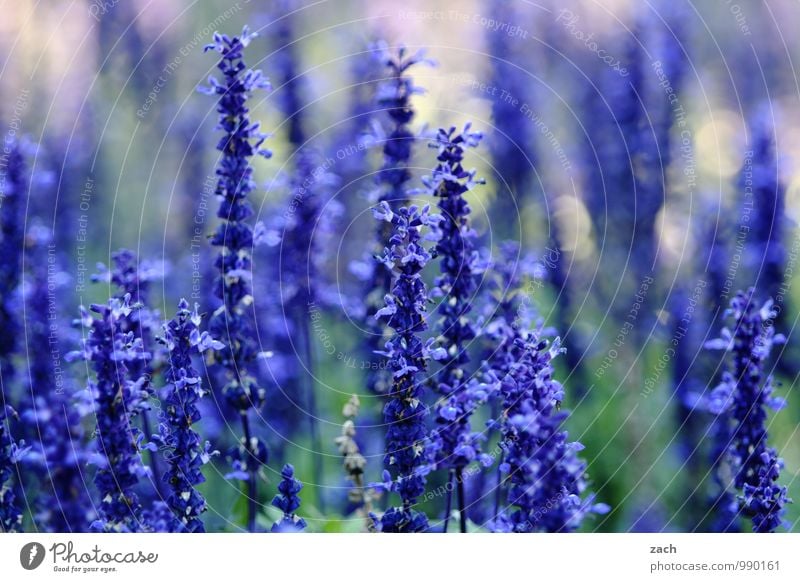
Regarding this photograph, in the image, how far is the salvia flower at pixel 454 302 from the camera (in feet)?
10.2

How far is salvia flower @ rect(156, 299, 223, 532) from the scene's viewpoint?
9.92ft

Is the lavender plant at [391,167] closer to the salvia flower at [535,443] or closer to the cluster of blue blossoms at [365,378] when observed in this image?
the cluster of blue blossoms at [365,378]

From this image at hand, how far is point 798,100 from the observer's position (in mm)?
4719

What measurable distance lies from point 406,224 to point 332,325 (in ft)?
4.58

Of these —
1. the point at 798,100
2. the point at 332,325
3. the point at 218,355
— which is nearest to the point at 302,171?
the point at 332,325

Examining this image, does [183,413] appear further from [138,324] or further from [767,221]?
[767,221]

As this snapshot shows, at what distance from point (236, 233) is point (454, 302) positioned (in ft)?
2.83

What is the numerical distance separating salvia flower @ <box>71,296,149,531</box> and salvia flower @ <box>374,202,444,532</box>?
35.7 inches

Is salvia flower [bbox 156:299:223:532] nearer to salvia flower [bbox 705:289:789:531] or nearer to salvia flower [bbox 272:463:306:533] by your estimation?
salvia flower [bbox 272:463:306:533]

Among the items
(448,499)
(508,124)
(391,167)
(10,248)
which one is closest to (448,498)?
(448,499)

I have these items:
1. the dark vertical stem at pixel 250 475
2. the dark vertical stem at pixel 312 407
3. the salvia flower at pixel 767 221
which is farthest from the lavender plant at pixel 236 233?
the salvia flower at pixel 767 221

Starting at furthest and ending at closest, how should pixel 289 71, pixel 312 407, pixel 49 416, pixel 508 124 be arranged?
1. pixel 508 124
2. pixel 289 71
3. pixel 312 407
4. pixel 49 416
